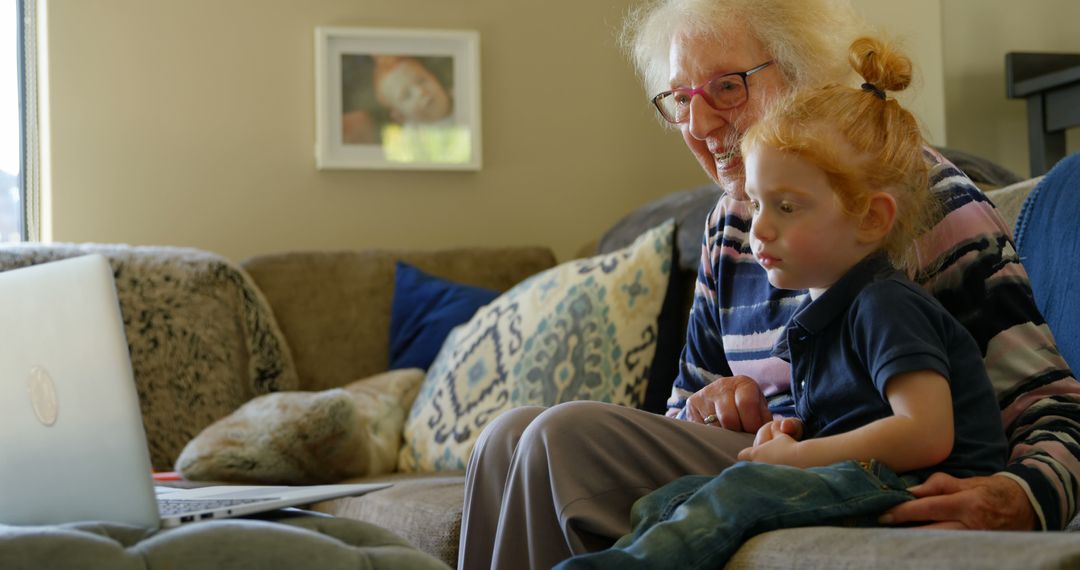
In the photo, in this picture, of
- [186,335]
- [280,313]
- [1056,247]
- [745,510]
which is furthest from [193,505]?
[280,313]

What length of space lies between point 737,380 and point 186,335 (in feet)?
5.54

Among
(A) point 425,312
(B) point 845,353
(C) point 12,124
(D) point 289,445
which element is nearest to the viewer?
(B) point 845,353

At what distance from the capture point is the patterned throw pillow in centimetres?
241

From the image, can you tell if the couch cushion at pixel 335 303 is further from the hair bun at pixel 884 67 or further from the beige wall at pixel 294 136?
the hair bun at pixel 884 67

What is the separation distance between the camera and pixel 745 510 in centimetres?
102

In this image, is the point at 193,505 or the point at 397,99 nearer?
the point at 193,505

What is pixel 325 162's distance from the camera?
335 centimetres

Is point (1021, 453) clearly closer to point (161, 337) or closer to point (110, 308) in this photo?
point (110, 308)

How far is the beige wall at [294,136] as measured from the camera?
3.26 m

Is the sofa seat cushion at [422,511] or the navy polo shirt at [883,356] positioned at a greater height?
the navy polo shirt at [883,356]

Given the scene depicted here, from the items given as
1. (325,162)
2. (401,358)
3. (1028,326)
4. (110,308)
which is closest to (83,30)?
(325,162)

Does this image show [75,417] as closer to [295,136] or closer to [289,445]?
[289,445]

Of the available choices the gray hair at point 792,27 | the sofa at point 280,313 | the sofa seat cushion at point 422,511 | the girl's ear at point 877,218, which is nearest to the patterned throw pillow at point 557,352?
the sofa at point 280,313

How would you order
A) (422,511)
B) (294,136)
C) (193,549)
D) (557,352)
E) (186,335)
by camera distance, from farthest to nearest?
(294,136) < (186,335) < (557,352) < (422,511) < (193,549)
